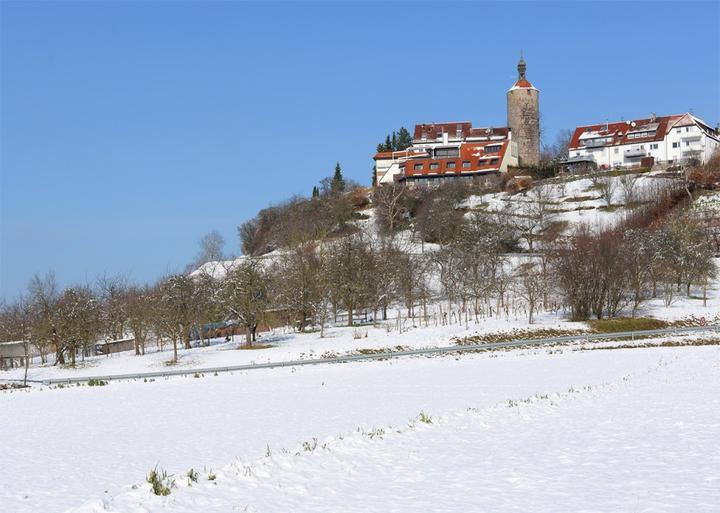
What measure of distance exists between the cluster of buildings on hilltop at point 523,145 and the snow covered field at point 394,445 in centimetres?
10598

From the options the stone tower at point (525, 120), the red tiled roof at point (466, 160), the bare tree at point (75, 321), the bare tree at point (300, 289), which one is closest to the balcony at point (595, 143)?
the stone tower at point (525, 120)

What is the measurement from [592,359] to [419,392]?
1496 cm

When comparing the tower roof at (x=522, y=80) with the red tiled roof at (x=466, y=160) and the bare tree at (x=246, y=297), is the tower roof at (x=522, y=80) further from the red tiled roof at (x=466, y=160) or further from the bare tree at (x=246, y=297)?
the bare tree at (x=246, y=297)

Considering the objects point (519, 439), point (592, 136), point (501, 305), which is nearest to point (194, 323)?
point (501, 305)

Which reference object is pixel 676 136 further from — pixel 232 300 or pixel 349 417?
pixel 349 417

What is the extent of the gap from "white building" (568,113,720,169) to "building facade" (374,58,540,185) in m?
9.39

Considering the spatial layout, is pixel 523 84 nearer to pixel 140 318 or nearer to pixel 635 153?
pixel 635 153

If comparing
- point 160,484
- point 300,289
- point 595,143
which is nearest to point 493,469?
point 160,484

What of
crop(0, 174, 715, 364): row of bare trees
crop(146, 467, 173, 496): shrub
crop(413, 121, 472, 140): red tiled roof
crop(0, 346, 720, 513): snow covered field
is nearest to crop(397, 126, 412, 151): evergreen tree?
crop(413, 121, 472, 140): red tiled roof

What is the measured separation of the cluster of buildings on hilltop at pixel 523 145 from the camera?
13462 centimetres

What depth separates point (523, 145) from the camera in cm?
14900

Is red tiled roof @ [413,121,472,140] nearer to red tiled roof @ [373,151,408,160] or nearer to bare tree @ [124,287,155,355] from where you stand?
red tiled roof @ [373,151,408,160]

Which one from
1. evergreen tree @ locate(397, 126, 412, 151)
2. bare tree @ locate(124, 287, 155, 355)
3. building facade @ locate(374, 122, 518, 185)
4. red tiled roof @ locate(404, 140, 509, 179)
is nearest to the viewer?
bare tree @ locate(124, 287, 155, 355)

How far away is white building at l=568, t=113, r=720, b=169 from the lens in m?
133
